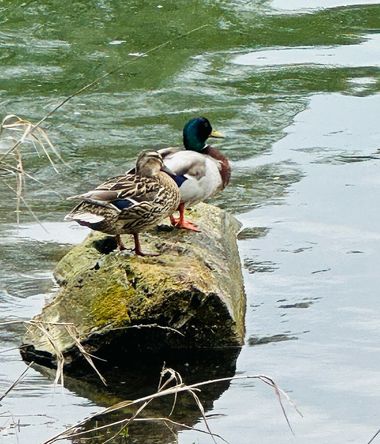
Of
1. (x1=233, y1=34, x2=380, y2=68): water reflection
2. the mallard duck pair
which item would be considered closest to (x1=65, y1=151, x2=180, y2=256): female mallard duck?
the mallard duck pair

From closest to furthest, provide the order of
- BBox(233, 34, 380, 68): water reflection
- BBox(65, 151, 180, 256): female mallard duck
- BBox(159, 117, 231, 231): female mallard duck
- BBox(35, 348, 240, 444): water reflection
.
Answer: BBox(35, 348, 240, 444): water reflection, BBox(65, 151, 180, 256): female mallard duck, BBox(159, 117, 231, 231): female mallard duck, BBox(233, 34, 380, 68): water reflection

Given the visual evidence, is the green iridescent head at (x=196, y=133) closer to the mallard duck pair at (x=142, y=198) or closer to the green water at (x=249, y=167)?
the mallard duck pair at (x=142, y=198)

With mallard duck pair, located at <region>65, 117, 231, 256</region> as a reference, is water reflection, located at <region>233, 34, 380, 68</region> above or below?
below

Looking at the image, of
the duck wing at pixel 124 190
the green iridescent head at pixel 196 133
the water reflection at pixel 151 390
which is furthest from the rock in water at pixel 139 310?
the green iridescent head at pixel 196 133

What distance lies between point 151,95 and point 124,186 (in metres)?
6.52

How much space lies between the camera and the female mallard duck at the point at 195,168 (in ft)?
30.0

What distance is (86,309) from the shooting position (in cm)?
772

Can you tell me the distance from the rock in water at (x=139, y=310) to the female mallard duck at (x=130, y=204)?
0.19 m

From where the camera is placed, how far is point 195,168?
946 cm

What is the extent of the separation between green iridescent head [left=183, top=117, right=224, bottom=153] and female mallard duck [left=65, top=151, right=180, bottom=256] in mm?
1664

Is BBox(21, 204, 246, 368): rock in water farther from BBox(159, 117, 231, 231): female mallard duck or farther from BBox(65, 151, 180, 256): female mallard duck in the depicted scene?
BBox(159, 117, 231, 231): female mallard duck

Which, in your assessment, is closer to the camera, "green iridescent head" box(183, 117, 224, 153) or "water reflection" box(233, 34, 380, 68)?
"green iridescent head" box(183, 117, 224, 153)

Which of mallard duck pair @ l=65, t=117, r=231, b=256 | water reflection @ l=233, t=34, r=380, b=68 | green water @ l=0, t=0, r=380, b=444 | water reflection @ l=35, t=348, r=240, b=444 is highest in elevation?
mallard duck pair @ l=65, t=117, r=231, b=256

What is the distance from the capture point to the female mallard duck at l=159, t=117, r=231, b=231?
913 cm
